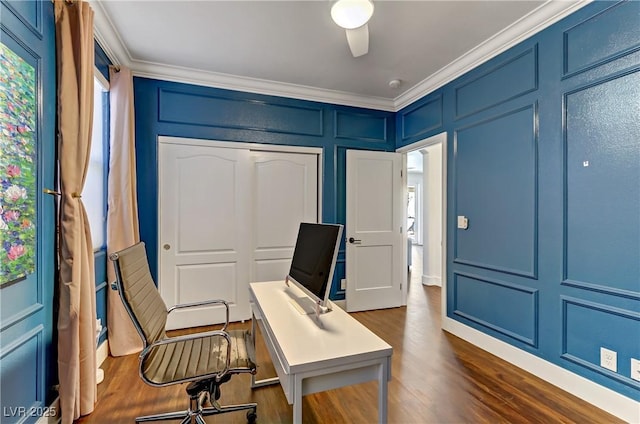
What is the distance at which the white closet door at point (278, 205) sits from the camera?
3592 millimetres

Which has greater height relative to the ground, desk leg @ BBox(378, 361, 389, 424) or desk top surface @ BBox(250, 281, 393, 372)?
desk top surface @ BBox(250, 281, 393, 372)

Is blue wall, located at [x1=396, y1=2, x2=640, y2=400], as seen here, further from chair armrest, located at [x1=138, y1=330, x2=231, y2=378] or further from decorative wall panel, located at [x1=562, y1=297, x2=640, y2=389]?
chair armrest, located at [x1=138, y1=330, x2=231, y2=378]

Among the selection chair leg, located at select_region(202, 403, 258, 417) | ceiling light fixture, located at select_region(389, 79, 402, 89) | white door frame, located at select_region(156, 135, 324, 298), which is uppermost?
ceiling light fixture, located at select_region(389, 79, 402, 89)

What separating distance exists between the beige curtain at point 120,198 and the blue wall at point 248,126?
1.20 ft

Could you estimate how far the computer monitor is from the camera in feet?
5.12

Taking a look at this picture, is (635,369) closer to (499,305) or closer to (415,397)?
(499,305)

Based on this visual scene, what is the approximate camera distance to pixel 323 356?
47.6 inches

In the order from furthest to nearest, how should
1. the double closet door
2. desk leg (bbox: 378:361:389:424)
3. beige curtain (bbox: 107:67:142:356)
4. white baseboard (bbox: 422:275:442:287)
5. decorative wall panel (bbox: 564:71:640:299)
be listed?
white baseboard (bbox: 422:275:442:287)
the double closet door
beige curtain (bbox: 107:67:142:356)
decorative wall panel (bbox: 564:71:640:299)
desk leg (bbox: 378:361:389:424)

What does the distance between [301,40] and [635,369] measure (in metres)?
3.31

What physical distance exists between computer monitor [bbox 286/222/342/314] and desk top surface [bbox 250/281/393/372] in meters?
0.09

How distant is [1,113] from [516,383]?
3468 millimetres
